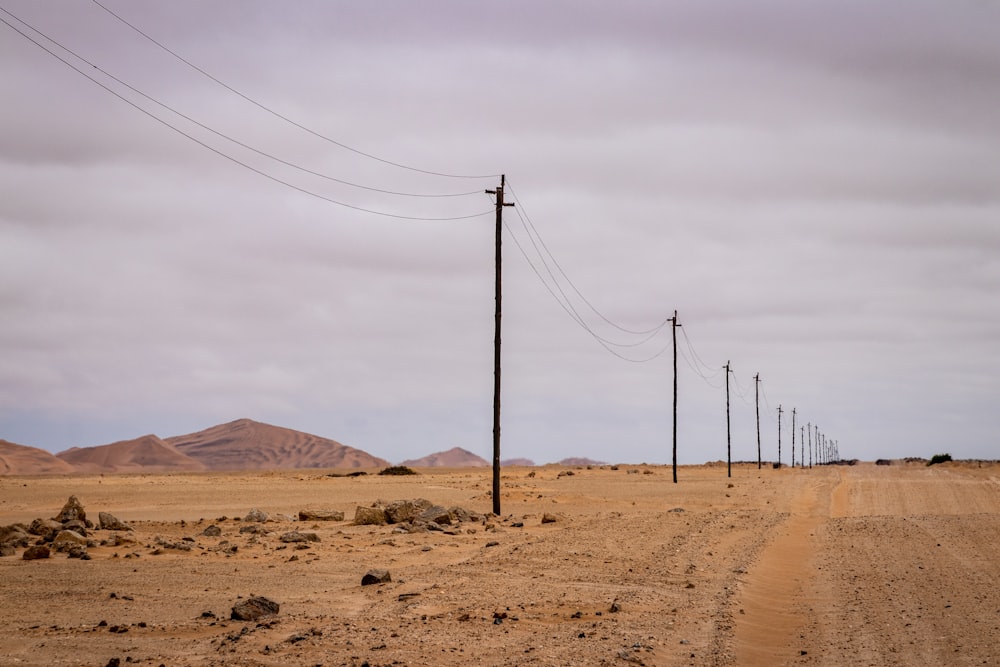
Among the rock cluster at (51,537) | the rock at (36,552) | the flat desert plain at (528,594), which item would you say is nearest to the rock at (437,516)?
the flat desert plain at (528,594)

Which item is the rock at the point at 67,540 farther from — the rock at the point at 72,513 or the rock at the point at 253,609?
the rock at the point at 253,609

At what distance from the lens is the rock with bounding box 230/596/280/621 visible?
13312 mm

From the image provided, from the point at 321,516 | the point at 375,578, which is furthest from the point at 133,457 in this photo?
the point at 375,578

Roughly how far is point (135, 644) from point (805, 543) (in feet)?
57.5

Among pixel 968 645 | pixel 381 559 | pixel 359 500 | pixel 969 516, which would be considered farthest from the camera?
pixel 359 500

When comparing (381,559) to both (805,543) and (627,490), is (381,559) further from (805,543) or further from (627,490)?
(627,490)

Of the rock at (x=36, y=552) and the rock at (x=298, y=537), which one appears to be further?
the rock at (x=298, y=537)

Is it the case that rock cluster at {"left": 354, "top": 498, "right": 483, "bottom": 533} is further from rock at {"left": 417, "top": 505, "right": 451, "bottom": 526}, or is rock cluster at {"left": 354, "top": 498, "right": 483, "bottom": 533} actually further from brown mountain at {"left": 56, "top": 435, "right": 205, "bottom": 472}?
brown mountain at {"left": 56, "top": 435, "right": 205, "bottom": 472}

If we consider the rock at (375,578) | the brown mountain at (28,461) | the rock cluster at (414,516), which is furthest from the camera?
the brown mountain at (28,461)

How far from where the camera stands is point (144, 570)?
18.4 m

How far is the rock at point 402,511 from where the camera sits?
2917 cm

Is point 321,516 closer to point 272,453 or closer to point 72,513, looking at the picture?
point 72,513

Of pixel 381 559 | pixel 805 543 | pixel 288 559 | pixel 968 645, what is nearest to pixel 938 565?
pixel 805 543

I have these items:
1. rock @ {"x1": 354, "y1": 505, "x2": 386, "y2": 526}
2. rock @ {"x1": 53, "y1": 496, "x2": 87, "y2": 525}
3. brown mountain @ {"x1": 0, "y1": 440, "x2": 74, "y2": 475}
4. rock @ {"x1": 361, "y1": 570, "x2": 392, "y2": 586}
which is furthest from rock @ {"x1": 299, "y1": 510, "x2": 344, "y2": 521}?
brown mountain @ {"x1": 0, "y1": 440, "x2": 74, "y2": 475}
